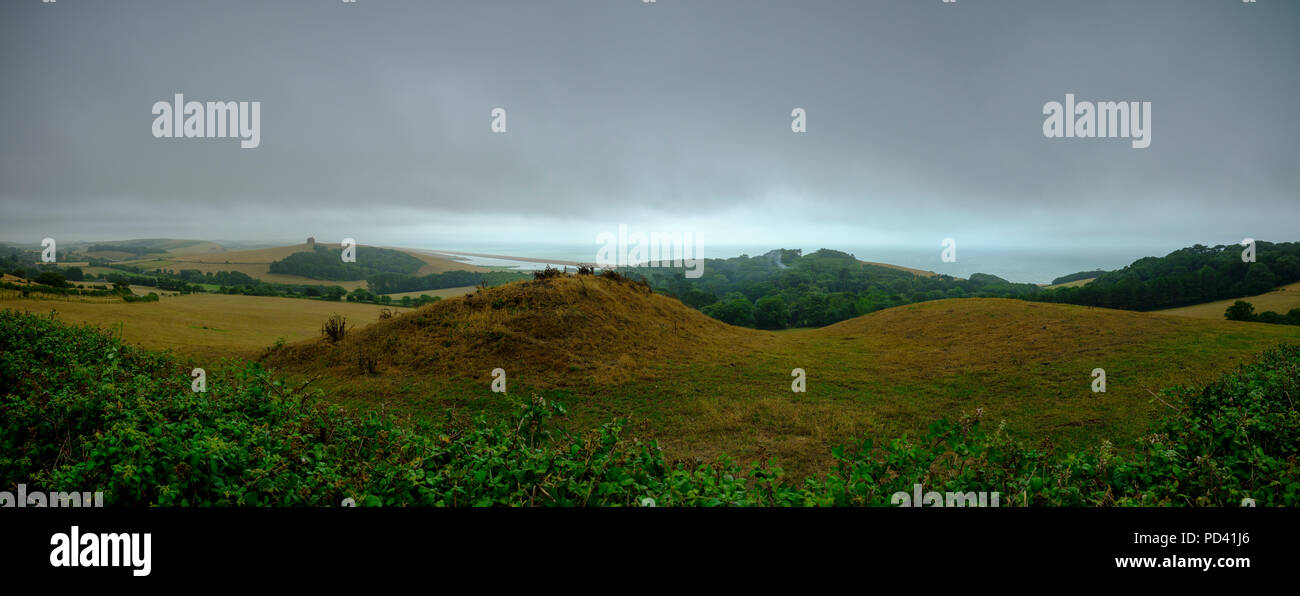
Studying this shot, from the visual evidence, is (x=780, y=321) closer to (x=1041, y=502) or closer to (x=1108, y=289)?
(x=1108, y=289)

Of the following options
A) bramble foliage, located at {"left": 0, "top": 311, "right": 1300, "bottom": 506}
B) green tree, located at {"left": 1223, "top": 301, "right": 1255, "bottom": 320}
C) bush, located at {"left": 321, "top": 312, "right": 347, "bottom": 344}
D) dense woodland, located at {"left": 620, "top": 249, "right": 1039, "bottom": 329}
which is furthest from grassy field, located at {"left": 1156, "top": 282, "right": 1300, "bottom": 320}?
bush, located at {"left": 321, "top": 312, "right": 347, "bottom": 344}

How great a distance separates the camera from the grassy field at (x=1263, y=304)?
18.3 meters

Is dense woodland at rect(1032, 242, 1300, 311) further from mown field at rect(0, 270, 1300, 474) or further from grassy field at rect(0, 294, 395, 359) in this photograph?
grassy field at rect(0, 294, 395, 359)

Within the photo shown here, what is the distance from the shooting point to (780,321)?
30328 mm

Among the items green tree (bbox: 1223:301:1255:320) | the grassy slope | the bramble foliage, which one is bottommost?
the grassy slope

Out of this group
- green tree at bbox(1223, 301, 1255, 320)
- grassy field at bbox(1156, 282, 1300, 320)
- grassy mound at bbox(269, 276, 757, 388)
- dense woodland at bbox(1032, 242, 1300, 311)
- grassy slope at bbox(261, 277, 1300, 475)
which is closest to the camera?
grassy slope at bbox(261, 277, 1300, 475)

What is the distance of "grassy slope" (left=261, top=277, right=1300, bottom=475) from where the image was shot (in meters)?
9.58

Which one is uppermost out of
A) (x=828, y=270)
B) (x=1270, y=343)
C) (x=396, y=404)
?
(x=828, y=270)

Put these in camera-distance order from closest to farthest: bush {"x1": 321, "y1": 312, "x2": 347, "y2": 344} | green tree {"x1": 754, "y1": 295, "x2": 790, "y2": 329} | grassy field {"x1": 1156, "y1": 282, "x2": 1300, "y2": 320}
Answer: bush {"x1": 321, "y1": 312, "x2": 347, "y2": 344} < grassy field {"x1": 1156, "y1": 282, "x2": 1300, "y2": 320} < green tree {"x1": 754, "y1": 295, "x2": 790, "y2": 329}

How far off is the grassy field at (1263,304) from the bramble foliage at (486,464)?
20985 mm

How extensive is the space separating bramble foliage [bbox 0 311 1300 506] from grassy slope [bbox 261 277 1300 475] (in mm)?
4091
